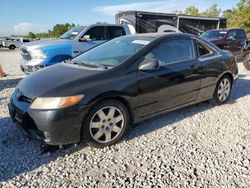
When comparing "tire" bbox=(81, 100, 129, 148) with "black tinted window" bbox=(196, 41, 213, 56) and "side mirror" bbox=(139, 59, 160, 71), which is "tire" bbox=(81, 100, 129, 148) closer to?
"side mirror" bbox=(139, 59, 160, 71)

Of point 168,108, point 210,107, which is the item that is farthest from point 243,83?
point 168,108

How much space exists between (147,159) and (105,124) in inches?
28.6

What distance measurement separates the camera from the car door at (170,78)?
3.74m

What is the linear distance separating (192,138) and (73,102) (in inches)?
72.8

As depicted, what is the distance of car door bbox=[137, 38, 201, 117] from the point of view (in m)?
3.74

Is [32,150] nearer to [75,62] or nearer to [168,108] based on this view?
[75,62]

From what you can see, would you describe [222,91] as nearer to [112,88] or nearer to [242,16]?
[112,88]

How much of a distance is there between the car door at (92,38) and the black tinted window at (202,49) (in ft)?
13.2

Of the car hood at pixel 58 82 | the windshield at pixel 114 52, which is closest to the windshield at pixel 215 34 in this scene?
the windshield at pixel 114 52

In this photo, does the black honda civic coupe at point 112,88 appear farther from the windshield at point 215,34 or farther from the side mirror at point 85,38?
the windshield at point 215,34

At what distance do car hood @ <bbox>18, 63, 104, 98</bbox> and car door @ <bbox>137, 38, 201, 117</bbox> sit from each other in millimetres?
779

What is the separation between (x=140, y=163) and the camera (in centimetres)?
308

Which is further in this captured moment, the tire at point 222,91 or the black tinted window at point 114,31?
the black tinted window at point 114,31

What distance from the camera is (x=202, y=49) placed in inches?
186
